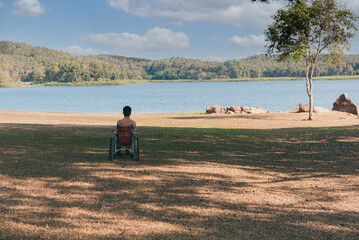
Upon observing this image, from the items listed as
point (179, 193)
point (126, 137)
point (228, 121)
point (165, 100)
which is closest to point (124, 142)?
point (126, 137)

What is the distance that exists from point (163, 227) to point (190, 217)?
58cm

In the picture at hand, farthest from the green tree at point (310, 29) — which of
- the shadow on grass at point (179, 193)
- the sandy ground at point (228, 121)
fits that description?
the shadow on grass at point (179, 193)

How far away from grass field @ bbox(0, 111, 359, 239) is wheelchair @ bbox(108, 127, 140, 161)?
0.76ft

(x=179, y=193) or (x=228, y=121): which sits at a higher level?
(x=179, y=193)

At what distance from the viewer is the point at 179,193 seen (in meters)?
6.78

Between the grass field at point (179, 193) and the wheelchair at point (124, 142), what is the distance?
0.76ft

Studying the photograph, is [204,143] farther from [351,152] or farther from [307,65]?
[307,65]

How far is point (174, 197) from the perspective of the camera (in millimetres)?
6504

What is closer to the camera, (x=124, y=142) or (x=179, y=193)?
(x=179, y=193)

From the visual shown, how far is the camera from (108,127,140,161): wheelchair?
950 centimetres

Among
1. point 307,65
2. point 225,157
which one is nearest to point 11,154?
point 225,157

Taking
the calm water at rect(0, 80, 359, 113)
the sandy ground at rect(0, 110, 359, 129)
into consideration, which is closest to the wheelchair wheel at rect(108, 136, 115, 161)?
the sandy ground at rect(0, 110, 359, 129)

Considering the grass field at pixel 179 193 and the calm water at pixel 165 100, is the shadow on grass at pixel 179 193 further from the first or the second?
the calm water at pixel 165 100

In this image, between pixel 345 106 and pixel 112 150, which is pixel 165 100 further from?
pixel 112 150
